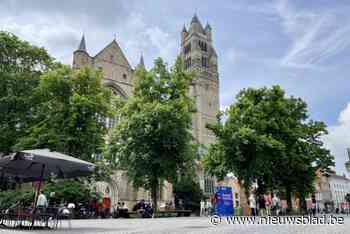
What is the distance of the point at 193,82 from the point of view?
45156 millimetres

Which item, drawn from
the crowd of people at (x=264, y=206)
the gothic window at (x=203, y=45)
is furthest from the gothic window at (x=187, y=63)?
the crowd of people at (x=264, y=206)

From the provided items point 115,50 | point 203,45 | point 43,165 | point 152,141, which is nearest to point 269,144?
point 152,141

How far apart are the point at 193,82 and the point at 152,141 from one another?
26334 mm

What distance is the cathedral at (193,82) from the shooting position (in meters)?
37.2

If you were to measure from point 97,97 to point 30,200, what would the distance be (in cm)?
831

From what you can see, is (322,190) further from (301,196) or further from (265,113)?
(265,113)

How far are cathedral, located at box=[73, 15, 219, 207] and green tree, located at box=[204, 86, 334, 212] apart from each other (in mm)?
2290

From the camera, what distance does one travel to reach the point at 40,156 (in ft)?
30.0

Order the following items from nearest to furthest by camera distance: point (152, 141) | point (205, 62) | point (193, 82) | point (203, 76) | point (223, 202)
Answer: point (223, 202), point (152, 141), point (193, 82), point (203, 76), point (205, 62)

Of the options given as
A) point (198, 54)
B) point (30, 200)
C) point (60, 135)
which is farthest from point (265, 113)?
point (198, 54)

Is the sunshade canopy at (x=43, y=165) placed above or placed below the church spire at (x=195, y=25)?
below

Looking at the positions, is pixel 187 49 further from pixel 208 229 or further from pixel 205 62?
pixel 208 229

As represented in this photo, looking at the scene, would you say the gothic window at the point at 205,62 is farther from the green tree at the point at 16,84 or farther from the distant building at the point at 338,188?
the distant building at the point at 338,188

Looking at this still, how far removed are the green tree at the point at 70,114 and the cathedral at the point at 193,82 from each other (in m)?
3.34
